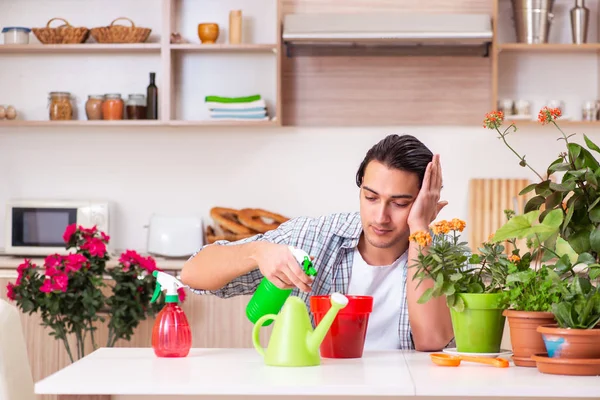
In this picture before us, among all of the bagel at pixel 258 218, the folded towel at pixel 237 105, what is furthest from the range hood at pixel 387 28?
the bagel at pixel 258 218

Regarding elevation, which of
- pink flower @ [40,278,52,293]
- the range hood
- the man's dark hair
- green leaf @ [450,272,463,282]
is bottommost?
pink flower @ [40,278,52,293]

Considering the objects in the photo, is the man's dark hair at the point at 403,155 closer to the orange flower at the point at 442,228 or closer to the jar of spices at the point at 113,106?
the orange flower at the point at 442,228

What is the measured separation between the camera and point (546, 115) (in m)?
1.62

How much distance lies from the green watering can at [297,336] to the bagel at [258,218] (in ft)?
7.51

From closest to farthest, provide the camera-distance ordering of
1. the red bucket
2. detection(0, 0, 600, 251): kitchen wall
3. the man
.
→ the red bucket < the man < detection(0, 0, 600, 251): kitchen wall

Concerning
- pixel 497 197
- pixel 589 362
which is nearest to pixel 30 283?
pixel 497 197

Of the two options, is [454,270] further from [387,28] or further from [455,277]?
[387,28]

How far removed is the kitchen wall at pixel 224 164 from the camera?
4117 millimetres

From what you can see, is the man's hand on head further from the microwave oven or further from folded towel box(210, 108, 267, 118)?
the microwave oven

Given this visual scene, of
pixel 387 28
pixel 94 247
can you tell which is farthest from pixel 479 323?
pixel 387 28

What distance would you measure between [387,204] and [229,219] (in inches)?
77.6

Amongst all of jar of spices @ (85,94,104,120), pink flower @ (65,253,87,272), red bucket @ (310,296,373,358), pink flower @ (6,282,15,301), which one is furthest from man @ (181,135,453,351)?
jar of spices @ (85,94,104,120)

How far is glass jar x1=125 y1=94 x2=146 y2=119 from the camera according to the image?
3.97 meters

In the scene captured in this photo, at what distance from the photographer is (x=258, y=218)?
3.99m
